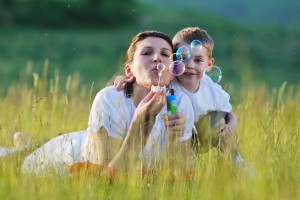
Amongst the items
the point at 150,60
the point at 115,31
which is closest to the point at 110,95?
the point at 150,60

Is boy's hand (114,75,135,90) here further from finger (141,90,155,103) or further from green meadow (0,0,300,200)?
finger (141,90,155,103)

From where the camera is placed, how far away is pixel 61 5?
42500mm

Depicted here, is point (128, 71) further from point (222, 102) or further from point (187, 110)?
point (222, 102)

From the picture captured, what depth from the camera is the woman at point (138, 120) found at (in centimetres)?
474

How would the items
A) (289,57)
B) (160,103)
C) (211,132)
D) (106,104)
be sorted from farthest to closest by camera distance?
(289,57) → (211,132) → (106,104) → (160,103)

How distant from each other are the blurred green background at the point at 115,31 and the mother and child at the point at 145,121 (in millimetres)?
24415

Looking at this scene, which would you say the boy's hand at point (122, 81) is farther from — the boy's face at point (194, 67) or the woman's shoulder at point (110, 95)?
the boy's face at point (194, 67)

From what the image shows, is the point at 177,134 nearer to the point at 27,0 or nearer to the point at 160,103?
the point at 160,103

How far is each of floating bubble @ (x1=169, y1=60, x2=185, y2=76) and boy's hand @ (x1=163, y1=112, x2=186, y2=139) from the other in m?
0.24

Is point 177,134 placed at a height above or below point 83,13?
below

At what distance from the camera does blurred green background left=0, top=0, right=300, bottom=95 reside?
111 ft

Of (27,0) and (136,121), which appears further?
(27,0)

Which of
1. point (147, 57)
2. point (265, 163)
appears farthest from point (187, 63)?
point (265, 163)

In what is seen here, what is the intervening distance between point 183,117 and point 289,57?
33550 millimetres
